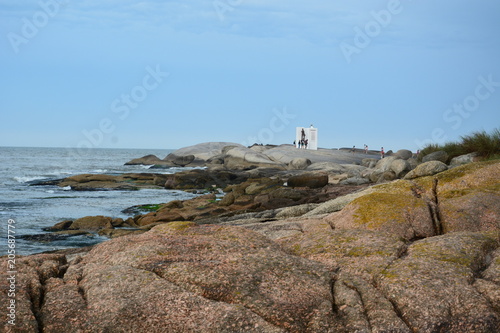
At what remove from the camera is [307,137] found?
6731 centimetres

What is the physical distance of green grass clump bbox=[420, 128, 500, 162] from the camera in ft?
83.2

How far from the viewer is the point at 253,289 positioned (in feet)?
19.2

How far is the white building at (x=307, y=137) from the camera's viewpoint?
66.7 m

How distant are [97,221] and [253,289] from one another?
16119 millimetres

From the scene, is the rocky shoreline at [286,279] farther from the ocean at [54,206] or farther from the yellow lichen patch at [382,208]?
the ocean at [54,206]

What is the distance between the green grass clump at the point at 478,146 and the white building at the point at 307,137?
110ft

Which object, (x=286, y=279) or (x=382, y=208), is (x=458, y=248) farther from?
(x=286, y=279)

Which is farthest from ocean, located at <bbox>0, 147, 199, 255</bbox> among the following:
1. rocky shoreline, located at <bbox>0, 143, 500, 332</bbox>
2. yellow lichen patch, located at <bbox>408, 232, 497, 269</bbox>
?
yellow lichen patch, located at <bbox>408, 232, 497, 269</bbox>

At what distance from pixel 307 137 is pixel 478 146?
4080 cm

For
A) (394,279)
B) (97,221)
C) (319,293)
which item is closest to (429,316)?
(394,279)

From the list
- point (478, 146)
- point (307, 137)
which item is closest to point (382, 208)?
point (478, 146)

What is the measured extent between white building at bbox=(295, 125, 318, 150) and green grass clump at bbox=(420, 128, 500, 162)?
33.6 meters

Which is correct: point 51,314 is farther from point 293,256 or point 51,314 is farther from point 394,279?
point 394,279

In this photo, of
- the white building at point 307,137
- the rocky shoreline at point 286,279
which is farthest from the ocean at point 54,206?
the white building at point 307,137
